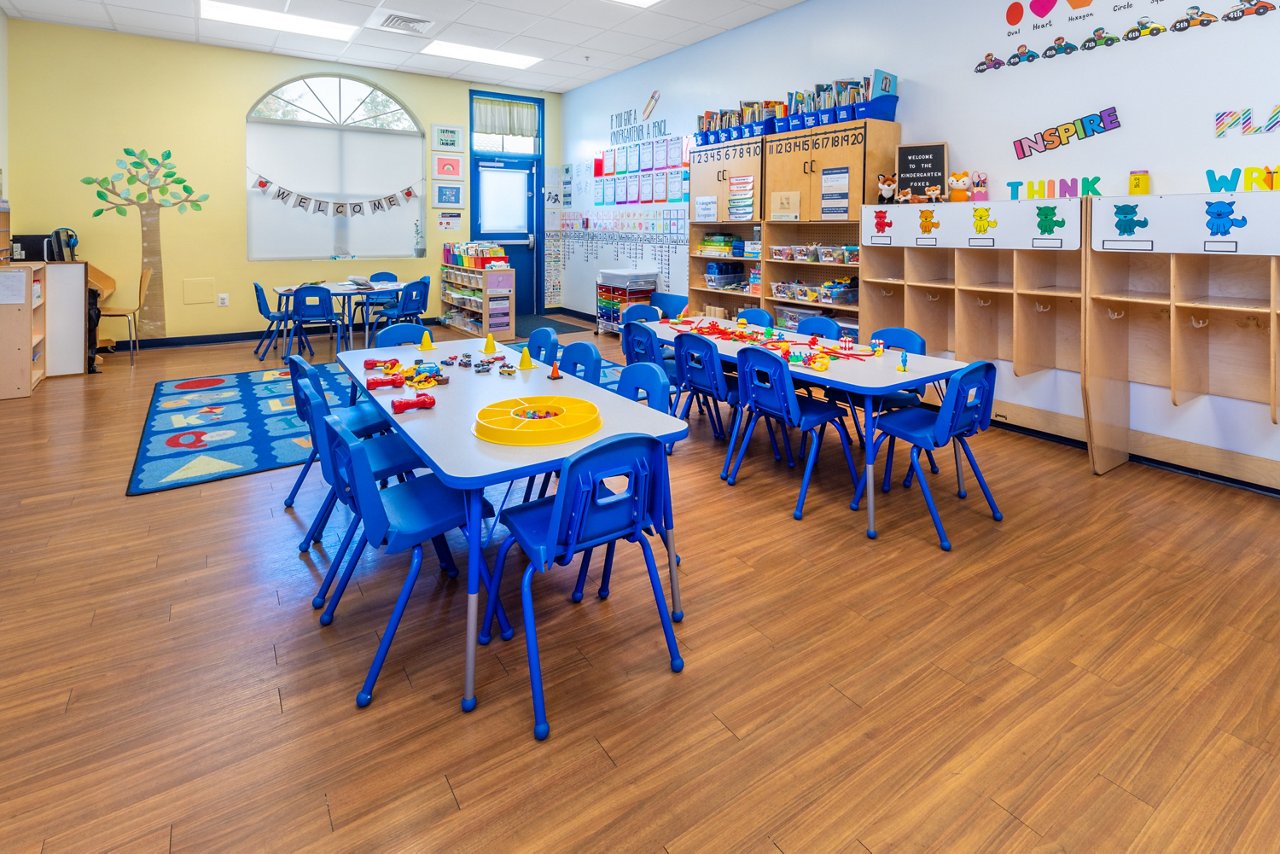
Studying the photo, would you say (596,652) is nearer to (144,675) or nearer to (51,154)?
A: (144,675)

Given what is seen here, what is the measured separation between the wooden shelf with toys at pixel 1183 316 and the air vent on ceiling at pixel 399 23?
19.2 ft

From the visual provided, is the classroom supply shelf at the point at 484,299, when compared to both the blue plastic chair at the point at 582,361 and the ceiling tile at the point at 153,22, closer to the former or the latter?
the ceiling tile at the point at 153,22

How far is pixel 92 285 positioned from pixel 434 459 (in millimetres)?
6743

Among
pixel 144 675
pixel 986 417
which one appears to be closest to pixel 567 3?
pixel 986 417

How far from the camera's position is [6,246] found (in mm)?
5980

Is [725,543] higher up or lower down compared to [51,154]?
lower down

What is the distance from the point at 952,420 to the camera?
10.5ft

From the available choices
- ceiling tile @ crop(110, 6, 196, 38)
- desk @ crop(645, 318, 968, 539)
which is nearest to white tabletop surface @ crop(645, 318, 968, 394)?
desk @ crop(645, 318, 968, 539)

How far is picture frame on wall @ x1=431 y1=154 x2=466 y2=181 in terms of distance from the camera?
9328 millimetres

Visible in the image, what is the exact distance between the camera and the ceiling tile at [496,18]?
21.5ft

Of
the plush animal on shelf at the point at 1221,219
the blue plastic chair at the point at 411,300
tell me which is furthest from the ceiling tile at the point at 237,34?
the plush animal on shelf at the point at 1221,219

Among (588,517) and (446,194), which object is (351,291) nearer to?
(446,194)

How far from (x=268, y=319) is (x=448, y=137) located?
3348mm

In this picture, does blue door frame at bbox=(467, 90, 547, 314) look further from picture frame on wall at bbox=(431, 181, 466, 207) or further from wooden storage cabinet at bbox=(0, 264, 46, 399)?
wooden storage cabinet at bbox=(0, 264, 46, 399)
